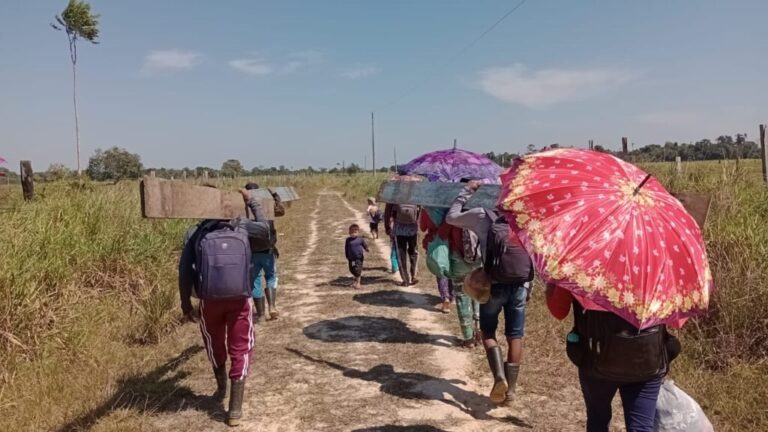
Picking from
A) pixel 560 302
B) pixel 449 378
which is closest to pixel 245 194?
pixel 449 378

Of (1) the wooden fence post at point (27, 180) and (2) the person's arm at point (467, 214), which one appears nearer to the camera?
(2) the person's arm at point (467, 214)

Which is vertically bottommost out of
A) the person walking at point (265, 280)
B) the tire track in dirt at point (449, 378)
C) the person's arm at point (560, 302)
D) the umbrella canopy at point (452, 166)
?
the tire track in dirt at point (449, 378)

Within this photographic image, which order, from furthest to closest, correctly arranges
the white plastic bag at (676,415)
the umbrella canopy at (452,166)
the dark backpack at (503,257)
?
the umbrella canopy at (452,166) → the dark backpack at (503,257) → the white plastic bag at (676,415)

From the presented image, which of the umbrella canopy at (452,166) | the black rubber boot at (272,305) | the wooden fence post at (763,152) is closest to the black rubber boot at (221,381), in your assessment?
the black rubber boot at (272,305)

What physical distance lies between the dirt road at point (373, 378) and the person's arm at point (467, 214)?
1.53 metres

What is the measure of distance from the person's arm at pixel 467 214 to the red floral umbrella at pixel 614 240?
1238 mm

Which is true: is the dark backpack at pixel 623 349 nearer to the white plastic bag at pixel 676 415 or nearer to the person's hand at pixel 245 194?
the white plastic bag at pixel 676 415

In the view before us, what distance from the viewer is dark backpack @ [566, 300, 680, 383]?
227 centimetres

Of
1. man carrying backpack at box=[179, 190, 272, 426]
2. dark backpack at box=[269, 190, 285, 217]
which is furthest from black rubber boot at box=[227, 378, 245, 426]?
dark backpack at box=[269, 190, 285, 217]

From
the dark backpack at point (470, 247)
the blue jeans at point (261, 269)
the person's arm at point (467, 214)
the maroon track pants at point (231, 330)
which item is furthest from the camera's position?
the blue jeans at point (261, 269)

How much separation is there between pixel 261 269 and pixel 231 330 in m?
2.54

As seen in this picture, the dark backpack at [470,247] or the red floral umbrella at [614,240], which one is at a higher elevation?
the red floral umbrella at [614,240]

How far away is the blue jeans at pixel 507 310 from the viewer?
3.94 metres

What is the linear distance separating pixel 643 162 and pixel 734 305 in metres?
4.15
